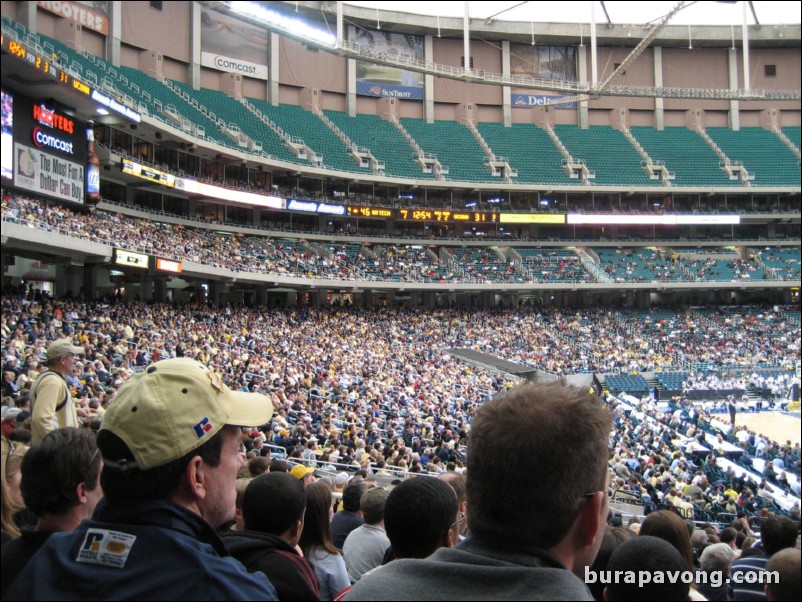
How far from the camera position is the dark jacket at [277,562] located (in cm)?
262

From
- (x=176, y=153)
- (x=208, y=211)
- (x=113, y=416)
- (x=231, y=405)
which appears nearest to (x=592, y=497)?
(x=231, y=405)

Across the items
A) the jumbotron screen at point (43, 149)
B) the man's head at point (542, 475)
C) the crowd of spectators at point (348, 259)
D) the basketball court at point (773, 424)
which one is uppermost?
the jumbotron screen at point (43, 149)

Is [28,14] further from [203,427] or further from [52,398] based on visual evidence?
[203,427]

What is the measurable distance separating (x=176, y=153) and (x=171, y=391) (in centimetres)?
3955

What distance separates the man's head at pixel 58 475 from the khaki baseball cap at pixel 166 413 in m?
0.59

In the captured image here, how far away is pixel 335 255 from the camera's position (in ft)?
150

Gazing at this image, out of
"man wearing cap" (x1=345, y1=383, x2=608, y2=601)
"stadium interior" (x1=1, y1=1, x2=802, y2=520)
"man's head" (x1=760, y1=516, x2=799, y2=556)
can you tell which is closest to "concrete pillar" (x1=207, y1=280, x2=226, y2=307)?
"stadium interior" (x1=1, y1=1, x2=802, y2=520)

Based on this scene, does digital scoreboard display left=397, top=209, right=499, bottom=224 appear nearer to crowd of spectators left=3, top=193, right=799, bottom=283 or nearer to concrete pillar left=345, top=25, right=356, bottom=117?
crowd of spectators left=3, top=193, right=799, bottom=283

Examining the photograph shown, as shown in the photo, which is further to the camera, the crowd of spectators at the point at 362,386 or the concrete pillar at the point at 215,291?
the concrete pillar at the point at 215,291

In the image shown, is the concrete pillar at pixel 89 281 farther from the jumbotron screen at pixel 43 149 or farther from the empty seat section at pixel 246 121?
the empty seat section at pixel 246 121

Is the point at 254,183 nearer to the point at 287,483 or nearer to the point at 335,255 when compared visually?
the point at 335,255

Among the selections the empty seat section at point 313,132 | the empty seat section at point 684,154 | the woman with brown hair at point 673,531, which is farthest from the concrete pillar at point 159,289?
the empty seat section at point 684,154

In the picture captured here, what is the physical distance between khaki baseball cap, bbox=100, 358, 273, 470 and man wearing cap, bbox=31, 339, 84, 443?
3.05m

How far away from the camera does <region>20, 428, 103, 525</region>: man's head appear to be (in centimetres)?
274
